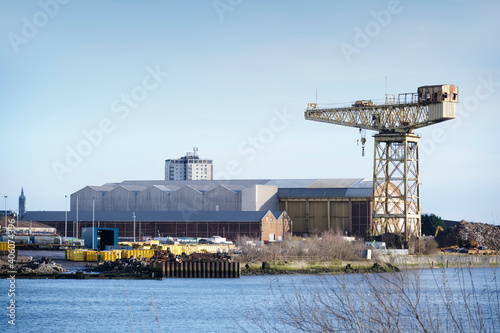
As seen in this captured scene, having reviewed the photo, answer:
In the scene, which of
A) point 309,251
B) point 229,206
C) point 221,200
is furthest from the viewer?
point 221,200

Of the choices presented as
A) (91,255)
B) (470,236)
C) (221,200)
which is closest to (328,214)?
(221,200)

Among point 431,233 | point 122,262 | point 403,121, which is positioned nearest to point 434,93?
point 403,121

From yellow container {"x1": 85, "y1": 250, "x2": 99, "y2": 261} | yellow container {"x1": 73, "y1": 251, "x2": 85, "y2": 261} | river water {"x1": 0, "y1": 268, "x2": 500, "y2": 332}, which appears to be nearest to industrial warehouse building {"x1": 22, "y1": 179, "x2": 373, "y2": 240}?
yellow container {"x1": 73, "y1": 251, "x2": 85, "y2": 261}

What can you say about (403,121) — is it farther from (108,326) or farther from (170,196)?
(108,326)

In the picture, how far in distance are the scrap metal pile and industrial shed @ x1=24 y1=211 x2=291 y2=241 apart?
2212cm

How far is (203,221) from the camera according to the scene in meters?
104

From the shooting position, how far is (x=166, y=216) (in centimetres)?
10638

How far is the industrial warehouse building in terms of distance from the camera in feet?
338

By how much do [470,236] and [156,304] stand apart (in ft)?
230

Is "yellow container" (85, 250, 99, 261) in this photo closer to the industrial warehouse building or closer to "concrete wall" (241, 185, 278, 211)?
the industrial warehouse building

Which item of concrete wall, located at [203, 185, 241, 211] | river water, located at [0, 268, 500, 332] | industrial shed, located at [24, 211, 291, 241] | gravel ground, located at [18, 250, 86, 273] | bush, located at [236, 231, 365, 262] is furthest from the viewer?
concrete wall, located at [203, 185, 241, 211]

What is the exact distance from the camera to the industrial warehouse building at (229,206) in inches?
4060

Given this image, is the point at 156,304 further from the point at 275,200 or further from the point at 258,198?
the point at 275,200

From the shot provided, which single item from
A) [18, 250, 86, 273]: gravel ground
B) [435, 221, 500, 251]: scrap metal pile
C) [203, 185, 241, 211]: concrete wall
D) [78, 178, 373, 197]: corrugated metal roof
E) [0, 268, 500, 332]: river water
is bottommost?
[0, 268, 500, 332]: river water
